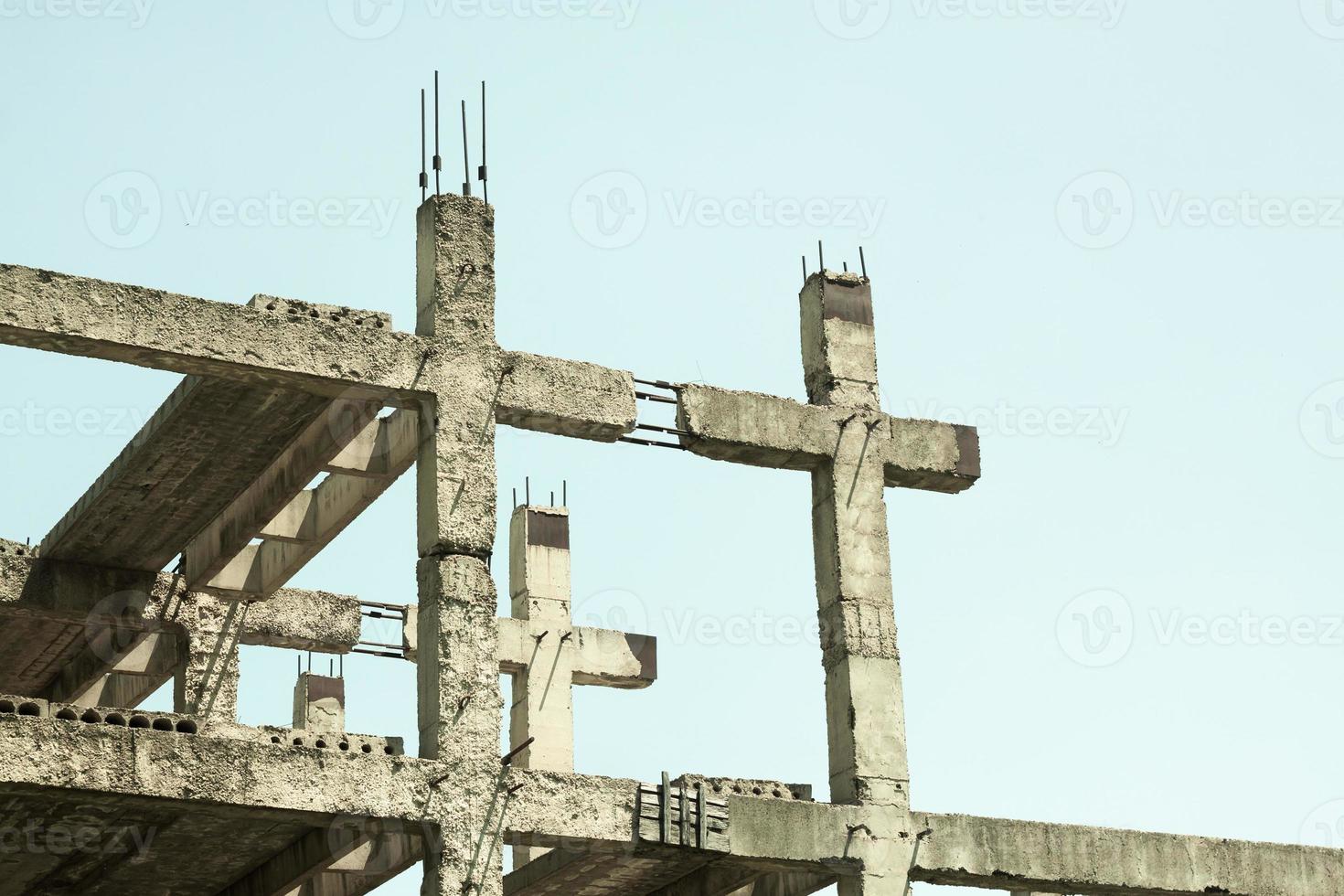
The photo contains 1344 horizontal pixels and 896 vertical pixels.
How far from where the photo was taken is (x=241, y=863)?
14.7 m

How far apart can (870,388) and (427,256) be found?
3797 millimetres

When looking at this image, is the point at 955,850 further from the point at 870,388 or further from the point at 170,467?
the point at 170,467

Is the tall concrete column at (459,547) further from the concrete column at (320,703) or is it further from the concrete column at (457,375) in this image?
the concrete column at (320,703)

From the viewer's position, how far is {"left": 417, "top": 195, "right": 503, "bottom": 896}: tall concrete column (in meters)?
13.3

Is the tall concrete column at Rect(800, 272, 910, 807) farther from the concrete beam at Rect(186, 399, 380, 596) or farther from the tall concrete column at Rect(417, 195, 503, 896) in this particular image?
the concrete beam at Rect(186, 399, 380, 596)

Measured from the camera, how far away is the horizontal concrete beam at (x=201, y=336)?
42.8 ft

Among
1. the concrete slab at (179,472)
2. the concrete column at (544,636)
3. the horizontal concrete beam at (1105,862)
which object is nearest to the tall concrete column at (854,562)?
the horizontal concrete beam at (1105,862)

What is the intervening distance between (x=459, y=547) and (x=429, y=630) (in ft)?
1.98

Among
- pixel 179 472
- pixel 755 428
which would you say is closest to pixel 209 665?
pixel 179 472

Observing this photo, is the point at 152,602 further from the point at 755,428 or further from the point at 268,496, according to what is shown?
the point at 755,428

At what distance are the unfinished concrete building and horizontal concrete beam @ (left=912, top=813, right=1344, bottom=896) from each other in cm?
2

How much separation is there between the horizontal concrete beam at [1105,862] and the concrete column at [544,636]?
6685mm

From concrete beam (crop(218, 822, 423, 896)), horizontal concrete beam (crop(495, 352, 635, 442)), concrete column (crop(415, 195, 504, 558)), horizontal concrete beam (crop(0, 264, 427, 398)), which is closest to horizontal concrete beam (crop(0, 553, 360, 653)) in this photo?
concrete beam (crop(218, 822, 423, 896))

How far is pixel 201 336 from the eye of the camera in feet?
43.9
